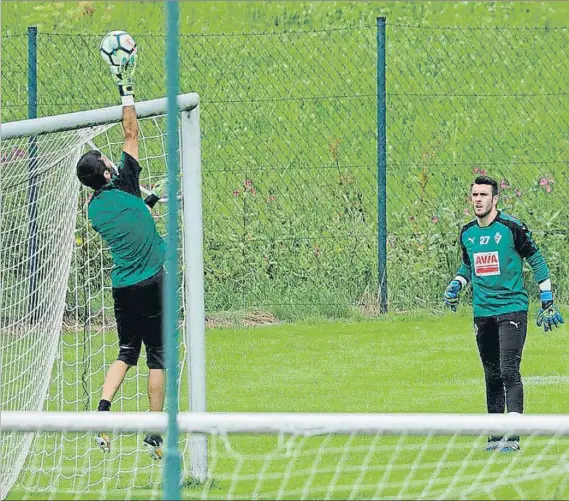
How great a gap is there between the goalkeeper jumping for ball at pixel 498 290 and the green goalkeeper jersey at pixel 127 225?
6.05 ft

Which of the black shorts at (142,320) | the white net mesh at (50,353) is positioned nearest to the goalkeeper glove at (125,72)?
the white net mesh at (50,353)

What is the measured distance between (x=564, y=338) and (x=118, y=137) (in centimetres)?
656

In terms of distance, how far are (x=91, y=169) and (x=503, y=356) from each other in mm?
2542

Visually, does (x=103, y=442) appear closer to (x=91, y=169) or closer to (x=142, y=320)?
(x=142, y=320)

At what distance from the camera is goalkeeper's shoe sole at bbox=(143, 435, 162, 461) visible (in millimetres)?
7984

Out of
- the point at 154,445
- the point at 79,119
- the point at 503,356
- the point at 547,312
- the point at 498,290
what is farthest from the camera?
the point at 547,312

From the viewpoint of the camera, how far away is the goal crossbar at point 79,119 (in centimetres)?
713

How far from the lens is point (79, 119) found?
766cm

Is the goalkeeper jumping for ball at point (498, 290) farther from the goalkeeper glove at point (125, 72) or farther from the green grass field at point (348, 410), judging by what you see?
the goalkeeper glove at point (125, 72)

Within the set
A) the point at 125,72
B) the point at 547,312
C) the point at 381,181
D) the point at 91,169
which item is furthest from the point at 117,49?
the point at 381,181

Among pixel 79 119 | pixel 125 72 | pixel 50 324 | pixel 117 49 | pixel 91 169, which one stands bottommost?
pixel 50 324

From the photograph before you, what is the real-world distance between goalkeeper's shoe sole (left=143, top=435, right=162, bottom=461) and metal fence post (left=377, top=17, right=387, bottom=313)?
565cm

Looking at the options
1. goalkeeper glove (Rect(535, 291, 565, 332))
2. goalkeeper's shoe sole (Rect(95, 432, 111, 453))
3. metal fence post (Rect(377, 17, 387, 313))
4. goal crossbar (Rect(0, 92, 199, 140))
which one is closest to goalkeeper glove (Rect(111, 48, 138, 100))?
goal crossbar (Rect(0, 92, 199, 140))

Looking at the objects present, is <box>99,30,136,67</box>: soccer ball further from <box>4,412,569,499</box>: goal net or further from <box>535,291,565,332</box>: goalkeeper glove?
<box>535,291,565,332</box>: goalkeeper glove
